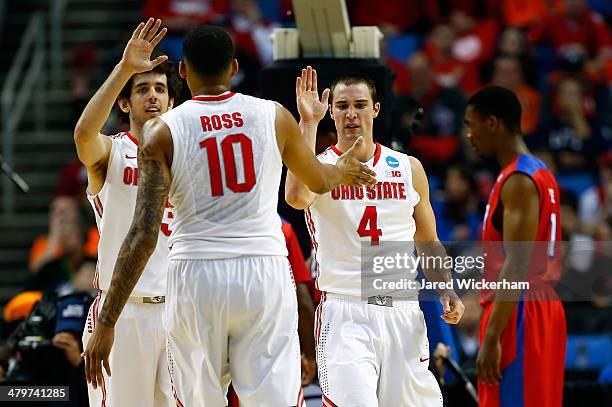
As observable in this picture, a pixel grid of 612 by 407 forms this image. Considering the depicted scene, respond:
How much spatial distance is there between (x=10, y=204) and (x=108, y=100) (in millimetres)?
8383

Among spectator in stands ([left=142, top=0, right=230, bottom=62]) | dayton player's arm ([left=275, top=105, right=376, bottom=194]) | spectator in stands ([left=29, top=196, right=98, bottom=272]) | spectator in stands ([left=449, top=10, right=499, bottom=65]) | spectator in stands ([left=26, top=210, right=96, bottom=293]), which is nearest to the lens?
dayton player's arm ([left=275, top=105, right=376, bottom=194])

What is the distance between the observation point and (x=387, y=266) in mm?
7410

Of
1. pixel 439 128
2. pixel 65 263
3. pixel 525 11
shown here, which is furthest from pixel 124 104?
pixel 525 11

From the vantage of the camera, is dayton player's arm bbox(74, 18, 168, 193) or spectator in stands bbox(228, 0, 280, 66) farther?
spectator in stands bbox(228, 0, 280, 66)

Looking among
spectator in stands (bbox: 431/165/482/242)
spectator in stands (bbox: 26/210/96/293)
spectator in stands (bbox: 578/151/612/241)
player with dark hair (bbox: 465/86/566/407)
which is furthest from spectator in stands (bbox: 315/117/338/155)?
spectator in stands (bbox: 578/151/612/241)

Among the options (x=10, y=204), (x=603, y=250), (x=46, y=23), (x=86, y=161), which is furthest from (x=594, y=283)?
(x=46, y=23)

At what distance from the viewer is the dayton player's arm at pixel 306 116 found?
701cm

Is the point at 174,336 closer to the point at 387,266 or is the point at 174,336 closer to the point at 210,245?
the point at 210,245

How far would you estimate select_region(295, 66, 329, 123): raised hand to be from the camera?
7022 millimetres

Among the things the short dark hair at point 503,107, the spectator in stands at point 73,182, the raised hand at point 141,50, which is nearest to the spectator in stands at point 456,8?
the spectator in stands at point 73,182

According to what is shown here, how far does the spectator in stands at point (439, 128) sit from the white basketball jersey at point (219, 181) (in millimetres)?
7744

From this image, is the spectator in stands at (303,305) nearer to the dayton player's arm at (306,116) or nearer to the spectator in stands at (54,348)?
the dayton player's arm at (306,116)

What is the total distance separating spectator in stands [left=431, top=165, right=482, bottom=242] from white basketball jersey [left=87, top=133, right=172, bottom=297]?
6051mm

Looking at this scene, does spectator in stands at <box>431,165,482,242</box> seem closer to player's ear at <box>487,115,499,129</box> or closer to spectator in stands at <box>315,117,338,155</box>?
spectator in stands at <box>315,117,338,155</box>
